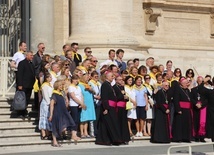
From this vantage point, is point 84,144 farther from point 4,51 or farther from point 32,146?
point 4,51

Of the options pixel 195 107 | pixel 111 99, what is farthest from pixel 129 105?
pixel 195 107

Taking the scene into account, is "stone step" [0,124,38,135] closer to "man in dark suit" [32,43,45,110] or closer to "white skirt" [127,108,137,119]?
"man in dark suit" [32,43,45,110]

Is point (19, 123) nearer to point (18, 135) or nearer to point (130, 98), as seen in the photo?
point (18, 135)

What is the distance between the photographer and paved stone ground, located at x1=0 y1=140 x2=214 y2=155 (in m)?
17.9

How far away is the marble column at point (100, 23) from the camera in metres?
23.6

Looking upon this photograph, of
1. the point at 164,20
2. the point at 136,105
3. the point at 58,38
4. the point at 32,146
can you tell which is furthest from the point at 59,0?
the point at 32,146

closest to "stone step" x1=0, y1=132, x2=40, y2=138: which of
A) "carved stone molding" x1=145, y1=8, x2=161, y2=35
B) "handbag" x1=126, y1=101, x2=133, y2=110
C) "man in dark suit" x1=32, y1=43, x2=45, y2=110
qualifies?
"man in dark suit" x1=32, y1=43, x2=45, y2=110

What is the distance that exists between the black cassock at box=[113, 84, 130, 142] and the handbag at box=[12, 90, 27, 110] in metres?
2.16

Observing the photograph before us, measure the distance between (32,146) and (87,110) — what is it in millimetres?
1660

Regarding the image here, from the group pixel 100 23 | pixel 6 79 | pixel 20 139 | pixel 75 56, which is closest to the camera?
pixel 20 139

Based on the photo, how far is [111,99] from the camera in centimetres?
1992

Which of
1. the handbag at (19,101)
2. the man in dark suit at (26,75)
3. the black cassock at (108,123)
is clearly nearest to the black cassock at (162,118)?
the black cassock at (108,123)

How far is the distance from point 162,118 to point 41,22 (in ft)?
15.8

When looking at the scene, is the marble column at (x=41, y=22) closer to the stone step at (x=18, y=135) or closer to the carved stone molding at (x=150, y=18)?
the carved stone molding at (x=150, y=18)
